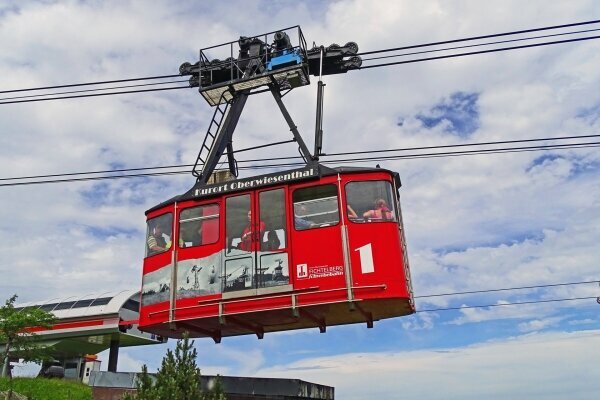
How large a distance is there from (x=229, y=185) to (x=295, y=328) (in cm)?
363

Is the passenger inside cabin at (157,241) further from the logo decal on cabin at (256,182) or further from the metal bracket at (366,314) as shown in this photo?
the metal bracket at (366,314)

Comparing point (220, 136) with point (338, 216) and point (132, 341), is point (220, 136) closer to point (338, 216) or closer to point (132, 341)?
point (338, 216)

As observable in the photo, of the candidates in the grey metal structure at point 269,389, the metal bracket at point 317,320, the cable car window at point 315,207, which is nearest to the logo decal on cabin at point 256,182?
the cable car window at point 315,207

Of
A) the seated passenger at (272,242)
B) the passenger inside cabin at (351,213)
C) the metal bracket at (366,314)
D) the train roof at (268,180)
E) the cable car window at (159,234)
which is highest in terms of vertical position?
the train roof at (268,180)

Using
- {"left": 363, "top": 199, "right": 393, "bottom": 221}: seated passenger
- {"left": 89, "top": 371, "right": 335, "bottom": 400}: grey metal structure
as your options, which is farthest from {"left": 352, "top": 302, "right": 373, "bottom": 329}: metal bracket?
{"left": 89, "top": 371, "right": 335, "bottom": 400}: grey metal structure

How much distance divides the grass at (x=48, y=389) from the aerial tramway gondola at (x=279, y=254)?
638cm

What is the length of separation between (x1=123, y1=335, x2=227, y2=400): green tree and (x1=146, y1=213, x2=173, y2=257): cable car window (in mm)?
2352

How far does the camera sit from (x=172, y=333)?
37.0ft

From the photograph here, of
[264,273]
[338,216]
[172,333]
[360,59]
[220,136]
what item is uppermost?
[360,59]

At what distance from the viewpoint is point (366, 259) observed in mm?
9641

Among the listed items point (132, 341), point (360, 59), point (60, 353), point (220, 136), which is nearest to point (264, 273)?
point (220, 136)

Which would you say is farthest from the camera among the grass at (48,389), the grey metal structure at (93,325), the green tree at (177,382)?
the grey metal structure at (93,325)

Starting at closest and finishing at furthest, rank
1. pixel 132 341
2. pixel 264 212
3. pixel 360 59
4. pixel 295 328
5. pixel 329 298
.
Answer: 1. pixel 329 298
2. pixel 264 212
3. pixel 295 328
4. pixel 360 59
5. pixel 132 341

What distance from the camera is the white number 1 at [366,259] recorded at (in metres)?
9.59
